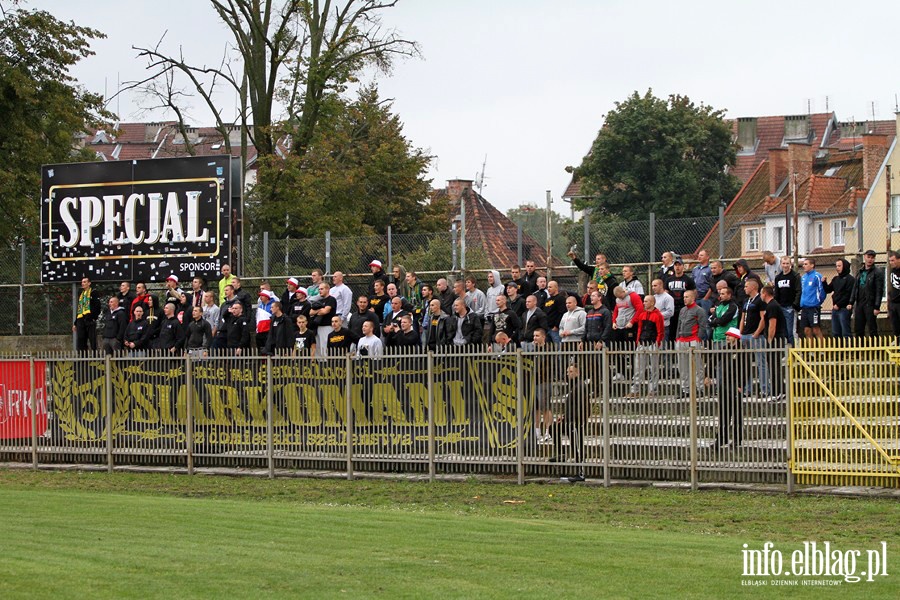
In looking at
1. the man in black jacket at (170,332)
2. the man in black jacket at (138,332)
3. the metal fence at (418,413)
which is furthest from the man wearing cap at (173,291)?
the metal fence at (418,413)

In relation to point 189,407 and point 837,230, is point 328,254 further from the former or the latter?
point 837,230

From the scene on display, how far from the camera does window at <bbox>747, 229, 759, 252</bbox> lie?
28078 millimetres

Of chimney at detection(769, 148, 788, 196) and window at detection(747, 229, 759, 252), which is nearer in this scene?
window at detection(747, 229, 759, 252)

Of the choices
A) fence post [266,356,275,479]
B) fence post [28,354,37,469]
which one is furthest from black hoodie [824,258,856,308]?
fence post [28,354,37,469]

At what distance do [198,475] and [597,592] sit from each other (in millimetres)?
11670

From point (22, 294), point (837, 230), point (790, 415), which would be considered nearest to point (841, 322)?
point (790, 415)

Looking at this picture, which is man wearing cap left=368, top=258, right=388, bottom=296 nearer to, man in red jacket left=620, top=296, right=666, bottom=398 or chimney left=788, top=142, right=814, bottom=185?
man in red jacket left=620, top=296, right=666, bottom=398

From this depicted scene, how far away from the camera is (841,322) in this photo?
2041cm

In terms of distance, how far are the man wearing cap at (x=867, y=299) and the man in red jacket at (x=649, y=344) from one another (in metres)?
3.09

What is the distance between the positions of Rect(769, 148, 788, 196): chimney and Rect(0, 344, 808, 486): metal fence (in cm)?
4824

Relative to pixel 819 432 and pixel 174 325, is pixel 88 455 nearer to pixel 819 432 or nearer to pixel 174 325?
pixel 174 325

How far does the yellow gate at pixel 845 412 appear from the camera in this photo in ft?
50.7

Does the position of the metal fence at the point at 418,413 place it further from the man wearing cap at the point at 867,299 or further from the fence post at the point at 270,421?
the man wearing cap at the point at 867,299

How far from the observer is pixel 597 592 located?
31.8ft
